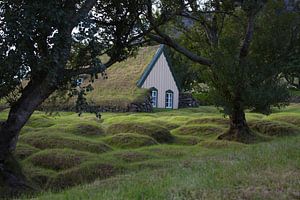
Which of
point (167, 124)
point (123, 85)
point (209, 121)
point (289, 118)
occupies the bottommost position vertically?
point (167, 124)

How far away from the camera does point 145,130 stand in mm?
19781

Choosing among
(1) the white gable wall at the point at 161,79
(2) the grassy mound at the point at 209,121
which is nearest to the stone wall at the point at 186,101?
(1) the white gable wall at the point at 161,79

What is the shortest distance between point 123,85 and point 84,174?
27.0 m

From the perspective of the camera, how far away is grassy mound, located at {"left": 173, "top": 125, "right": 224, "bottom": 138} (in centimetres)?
2028

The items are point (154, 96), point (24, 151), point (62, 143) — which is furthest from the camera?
point (154, 96)

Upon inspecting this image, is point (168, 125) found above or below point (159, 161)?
above

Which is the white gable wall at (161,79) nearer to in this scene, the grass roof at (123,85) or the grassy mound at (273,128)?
the grass roof at (123,85)

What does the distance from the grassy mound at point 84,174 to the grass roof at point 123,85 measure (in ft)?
76.1

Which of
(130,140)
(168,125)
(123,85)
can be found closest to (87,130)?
(130,140)

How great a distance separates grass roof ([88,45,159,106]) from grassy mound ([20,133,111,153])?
18.6 metres

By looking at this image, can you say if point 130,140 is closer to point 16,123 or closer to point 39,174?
point 39,174

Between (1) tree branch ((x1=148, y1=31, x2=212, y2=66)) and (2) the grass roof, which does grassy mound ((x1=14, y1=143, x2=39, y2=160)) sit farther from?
(2) the grass roof

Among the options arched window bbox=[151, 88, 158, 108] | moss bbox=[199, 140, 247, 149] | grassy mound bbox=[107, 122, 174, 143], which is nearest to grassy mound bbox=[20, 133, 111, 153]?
grassy mound bbox=[107, 122, 174, 143]

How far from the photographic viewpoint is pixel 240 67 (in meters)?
16.9
